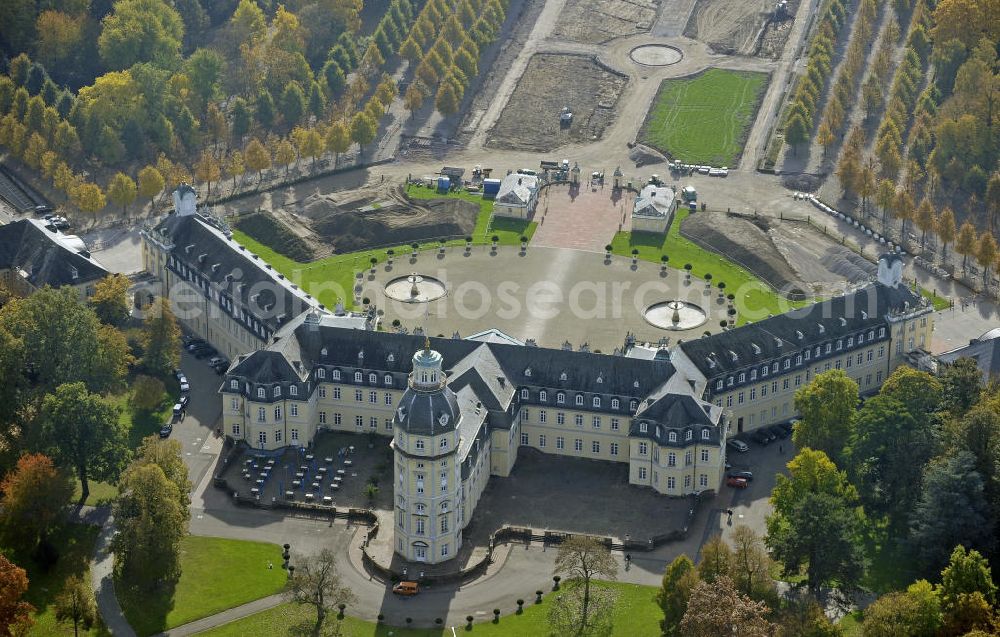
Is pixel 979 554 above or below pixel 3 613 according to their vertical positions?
above

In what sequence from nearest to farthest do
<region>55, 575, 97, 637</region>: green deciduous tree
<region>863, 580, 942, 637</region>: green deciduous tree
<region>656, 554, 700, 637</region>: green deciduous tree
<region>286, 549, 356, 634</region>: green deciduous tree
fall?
<region>863, 580, 942, 637</region>: green deciduous tree, <region>656, 554, 700, 637</region>: green deciduous tree, <region>55, 575, 97, 637</region>: green deciduous tree, <region>286, 549, 356, 634</region>: green deciduous tree

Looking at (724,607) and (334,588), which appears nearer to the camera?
(724,607)

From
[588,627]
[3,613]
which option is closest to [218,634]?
[3,613]

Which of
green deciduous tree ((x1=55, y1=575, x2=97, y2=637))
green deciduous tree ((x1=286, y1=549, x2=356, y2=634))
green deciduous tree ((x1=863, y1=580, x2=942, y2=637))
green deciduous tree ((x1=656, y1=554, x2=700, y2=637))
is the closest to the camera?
green deciduous tree ((x1=863, y1=580, x2=942, y2=637))

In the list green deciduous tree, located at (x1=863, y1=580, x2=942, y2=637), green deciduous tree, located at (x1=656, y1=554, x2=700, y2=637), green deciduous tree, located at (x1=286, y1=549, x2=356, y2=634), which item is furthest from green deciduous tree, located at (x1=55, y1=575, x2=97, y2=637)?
green deciduous tree, located at (x1=863, y1=580, x2=942, y2=637)

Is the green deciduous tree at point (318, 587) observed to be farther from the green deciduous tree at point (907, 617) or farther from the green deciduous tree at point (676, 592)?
the green deciduous tree at point (907, 617)

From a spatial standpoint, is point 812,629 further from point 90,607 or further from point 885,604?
point 90,607

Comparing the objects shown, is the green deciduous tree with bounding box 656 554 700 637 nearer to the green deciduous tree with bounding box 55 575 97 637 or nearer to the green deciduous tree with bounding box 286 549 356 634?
the green deciduous tree with bounding box 286 549 356 634

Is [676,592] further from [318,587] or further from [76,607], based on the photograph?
[76,607]

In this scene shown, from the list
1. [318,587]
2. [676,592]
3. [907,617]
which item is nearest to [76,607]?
[318,587]

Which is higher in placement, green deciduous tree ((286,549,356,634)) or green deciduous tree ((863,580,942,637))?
green deciduous tree ((863,580,942,637))
